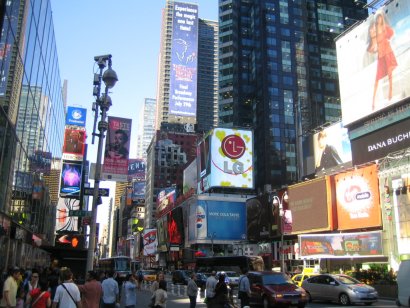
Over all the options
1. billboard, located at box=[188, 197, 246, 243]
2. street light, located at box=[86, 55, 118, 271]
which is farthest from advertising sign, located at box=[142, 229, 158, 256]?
street light, located at box=[86, 55, 118, 271]

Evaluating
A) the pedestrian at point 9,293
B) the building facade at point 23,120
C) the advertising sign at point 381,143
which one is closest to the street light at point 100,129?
the building facade at point 23,120

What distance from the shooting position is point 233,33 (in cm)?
13600

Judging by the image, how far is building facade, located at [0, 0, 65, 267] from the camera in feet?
56.3

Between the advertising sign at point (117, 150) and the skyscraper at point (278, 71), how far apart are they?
9527cm

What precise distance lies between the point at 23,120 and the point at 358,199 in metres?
34.5

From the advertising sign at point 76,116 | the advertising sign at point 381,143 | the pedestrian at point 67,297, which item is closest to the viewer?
the pedestrian at point 67,297

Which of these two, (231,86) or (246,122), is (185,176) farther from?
(231,86)

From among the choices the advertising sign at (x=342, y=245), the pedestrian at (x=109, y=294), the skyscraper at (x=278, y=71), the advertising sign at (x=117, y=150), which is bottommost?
the pedestrian at (x=109, y=294)

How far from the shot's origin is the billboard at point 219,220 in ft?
283

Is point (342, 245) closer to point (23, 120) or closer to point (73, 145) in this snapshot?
point (73, 145)

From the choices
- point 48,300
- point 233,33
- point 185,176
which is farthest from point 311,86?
point 48,300

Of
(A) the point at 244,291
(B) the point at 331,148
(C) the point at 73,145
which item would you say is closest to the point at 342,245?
(B) the point at 331,148

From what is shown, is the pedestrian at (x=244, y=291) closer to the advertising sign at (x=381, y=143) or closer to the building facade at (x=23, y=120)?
the building facade at (x=23, y=120)

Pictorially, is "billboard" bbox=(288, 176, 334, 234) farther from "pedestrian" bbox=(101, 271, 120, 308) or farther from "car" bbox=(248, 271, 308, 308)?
"pedestrian" bbox=(101, 271, 120, 308)
